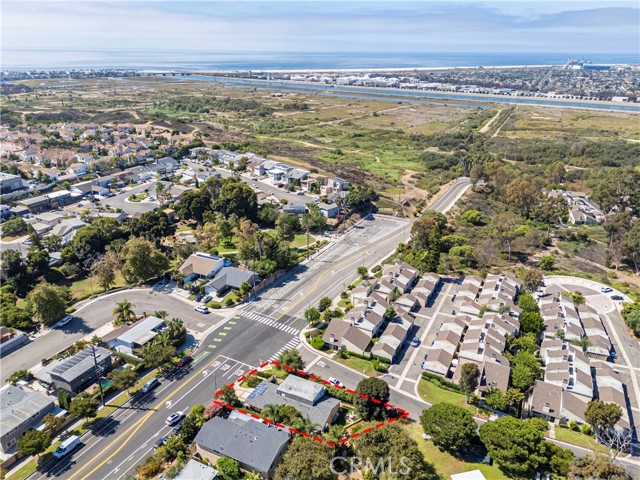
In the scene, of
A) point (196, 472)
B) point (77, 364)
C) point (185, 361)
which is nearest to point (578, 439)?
point (196, 472)

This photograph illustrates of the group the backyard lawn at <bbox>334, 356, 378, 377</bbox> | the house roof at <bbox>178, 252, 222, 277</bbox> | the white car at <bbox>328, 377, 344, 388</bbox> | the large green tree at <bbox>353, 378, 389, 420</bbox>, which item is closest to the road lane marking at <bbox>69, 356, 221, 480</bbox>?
the white car at <bbox>328, 377, 344, 388</bbox>

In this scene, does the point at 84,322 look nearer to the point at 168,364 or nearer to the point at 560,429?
the point at 168,364

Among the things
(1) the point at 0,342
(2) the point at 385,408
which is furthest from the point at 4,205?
(2) the point at 385,408

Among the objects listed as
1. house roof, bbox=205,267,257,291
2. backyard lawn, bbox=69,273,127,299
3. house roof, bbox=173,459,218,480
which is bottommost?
backyard lawn, bbox=69,273,127,299

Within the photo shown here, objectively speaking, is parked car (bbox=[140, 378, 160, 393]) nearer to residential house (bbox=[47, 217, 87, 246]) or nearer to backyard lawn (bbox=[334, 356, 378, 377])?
backyard lawn (bbox=[334, 356, 378, 377])

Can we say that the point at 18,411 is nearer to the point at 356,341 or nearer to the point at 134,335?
the point at 134,335

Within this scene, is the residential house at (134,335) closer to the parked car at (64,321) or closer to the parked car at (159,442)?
the parked car at (64,321)
